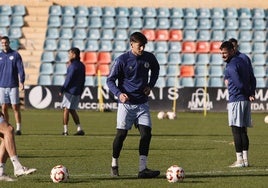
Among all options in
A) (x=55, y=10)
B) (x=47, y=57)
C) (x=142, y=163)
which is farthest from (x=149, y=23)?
(x=142, y=163)

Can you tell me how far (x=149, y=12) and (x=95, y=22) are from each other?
297 centimetres

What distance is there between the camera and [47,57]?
144ft

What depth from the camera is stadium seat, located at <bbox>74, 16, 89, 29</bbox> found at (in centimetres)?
4538

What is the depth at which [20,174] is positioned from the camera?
12500mm

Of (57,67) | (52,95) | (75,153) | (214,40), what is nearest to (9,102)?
(75,153)

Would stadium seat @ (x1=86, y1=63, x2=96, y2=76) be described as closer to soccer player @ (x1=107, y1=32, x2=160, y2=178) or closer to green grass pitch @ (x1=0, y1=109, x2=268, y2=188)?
green grass pitch @ (x1=0, y1=109, x2=268, y2=188)

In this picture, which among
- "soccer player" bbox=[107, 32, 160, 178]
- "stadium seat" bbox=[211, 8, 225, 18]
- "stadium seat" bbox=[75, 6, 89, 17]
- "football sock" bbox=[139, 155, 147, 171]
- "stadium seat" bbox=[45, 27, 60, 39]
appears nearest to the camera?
"football sock" bbox=[139, 155, 147, 171]

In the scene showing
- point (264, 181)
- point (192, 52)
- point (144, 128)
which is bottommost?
point (264, 181)

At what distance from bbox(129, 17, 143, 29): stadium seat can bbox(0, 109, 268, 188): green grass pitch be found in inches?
567

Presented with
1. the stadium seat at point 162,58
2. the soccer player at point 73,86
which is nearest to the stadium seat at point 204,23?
the stadium seat at point 162,58

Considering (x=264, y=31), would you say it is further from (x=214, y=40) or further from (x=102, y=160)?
(x=102, y=160)

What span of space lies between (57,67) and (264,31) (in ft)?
36.9

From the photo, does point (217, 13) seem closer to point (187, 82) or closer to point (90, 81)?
point (187, 82)

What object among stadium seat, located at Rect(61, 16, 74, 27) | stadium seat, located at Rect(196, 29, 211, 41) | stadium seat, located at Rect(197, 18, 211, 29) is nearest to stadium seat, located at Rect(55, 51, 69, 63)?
stadium seat, located at Rect(61, 16, 74, 27)
